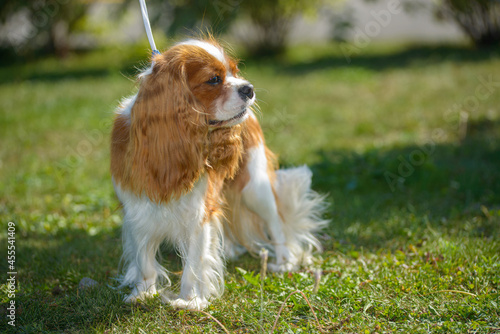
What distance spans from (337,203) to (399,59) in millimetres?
6386

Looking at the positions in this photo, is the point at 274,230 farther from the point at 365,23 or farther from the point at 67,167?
the point at 365,23

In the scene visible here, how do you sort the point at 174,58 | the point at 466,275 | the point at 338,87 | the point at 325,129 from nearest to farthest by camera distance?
the point at 174,58 → the point at 466,275 → the point at 325,129 → the point at 338,87

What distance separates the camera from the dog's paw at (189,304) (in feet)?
8.73

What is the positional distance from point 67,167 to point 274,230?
288cm

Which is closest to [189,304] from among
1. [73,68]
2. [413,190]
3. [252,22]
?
[413,190]

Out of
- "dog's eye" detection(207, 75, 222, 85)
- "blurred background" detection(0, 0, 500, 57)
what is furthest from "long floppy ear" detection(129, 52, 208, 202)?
"blurred background" detection(0, 0, 500, 57)

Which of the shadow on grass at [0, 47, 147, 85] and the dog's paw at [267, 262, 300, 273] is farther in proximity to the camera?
the shadow on grass at [0, 47, 147, 85]

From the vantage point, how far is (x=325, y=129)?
6270 millimetres

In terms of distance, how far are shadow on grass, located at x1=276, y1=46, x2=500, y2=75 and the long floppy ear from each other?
7025 mm

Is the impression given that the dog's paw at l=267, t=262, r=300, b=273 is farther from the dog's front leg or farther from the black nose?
the black nose

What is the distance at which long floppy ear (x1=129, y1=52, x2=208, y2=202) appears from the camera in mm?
2369

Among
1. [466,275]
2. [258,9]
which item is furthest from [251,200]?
[258,9]

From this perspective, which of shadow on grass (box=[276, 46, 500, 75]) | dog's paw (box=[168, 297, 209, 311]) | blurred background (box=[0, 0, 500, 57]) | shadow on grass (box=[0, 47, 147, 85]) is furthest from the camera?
shadow on grass (box=[0, 47, 147, 85])

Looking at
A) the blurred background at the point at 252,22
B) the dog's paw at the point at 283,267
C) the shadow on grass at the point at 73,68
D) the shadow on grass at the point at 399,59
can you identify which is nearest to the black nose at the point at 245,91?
the dog's paw at the point at 283,267
